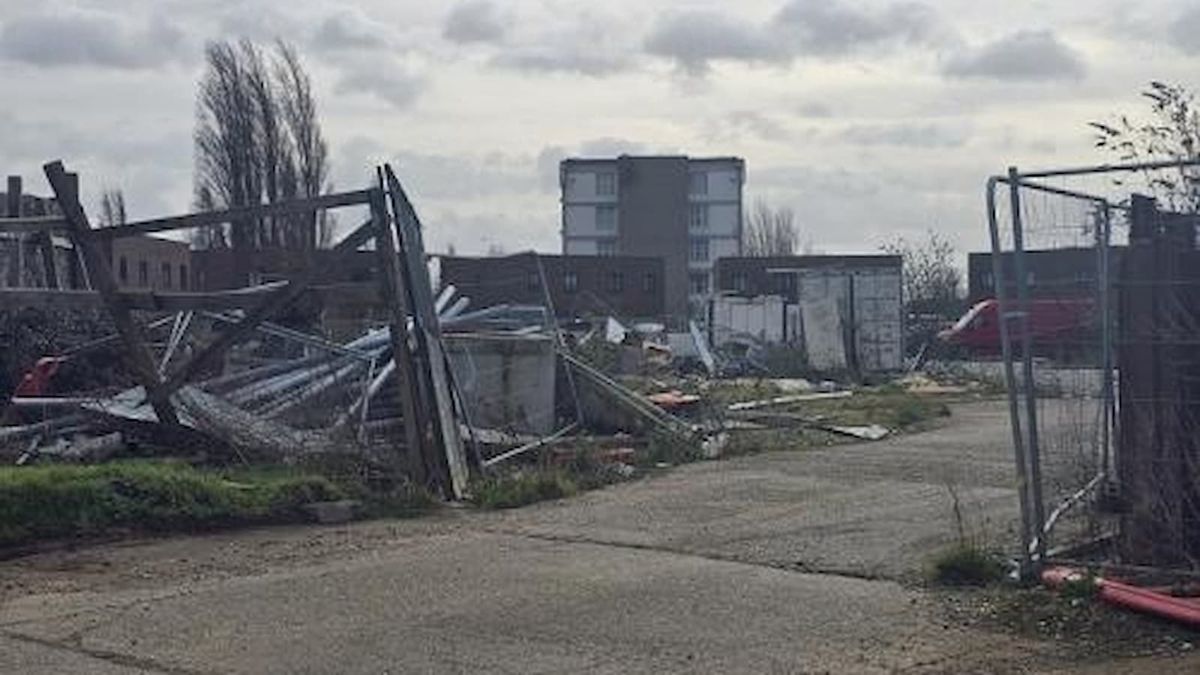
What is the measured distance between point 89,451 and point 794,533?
22.8 feet

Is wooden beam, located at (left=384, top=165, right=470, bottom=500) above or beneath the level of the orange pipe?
above

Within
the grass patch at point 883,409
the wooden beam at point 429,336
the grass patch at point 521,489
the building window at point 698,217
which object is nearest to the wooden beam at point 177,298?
the wooden beam at point 429,336

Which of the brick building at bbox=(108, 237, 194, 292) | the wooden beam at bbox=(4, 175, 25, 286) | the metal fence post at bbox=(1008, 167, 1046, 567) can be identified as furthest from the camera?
the brick building at bbox=(108, 237, 194, 292)

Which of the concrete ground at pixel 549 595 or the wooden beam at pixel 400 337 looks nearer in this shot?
the concrete ground at pixel 549 595

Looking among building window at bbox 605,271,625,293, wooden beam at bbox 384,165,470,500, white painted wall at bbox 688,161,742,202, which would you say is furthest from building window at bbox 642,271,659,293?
wooden beam at bbox 384,165,470,500

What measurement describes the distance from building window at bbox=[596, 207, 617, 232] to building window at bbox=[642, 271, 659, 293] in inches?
1410

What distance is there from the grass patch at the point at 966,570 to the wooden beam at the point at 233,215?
6.43m

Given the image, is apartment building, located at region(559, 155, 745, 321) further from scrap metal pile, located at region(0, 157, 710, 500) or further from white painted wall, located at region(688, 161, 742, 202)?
scrap metal pile, located at region(0, 157, 710, 500)

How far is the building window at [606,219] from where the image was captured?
395 feet

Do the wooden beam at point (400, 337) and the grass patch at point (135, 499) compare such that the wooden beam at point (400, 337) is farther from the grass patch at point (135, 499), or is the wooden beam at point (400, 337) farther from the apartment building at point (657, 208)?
the apartment building at point (657, 208)

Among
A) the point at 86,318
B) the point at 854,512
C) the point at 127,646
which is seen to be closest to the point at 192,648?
the point at 127,646

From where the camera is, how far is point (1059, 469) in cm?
979

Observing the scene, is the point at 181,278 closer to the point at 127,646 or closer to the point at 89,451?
the point at 89,451

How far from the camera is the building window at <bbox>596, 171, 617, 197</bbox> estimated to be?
121 meters
